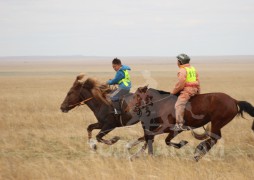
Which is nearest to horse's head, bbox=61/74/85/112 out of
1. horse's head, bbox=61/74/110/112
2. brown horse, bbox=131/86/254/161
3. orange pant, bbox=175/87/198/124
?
horse's head, bbox=61/74/110/112

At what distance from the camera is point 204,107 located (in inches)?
373

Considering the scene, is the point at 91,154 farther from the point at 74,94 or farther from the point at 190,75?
the point at 190,75

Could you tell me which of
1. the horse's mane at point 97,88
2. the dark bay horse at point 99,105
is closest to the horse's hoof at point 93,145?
the dark bay horse at point 99,105

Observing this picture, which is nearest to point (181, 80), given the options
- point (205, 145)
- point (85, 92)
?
point (205, 145)

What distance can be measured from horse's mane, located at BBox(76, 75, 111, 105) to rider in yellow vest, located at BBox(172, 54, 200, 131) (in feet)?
7.35

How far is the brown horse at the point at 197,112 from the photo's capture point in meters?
9.45

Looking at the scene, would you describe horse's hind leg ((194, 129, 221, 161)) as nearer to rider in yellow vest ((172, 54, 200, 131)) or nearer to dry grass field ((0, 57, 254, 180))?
dry grass field ((0, 57, 254, 180))

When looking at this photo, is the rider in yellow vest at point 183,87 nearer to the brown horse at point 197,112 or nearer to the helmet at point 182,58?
the helmet at point 182,58

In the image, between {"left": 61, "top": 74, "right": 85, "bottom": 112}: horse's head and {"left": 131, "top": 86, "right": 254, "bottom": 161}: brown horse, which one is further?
{"left": 61, "top": 74, "right": 85, "bottom": 112}: horse's head

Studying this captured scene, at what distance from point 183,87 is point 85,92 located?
3.04 m

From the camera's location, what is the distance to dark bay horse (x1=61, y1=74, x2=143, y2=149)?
10.8 m

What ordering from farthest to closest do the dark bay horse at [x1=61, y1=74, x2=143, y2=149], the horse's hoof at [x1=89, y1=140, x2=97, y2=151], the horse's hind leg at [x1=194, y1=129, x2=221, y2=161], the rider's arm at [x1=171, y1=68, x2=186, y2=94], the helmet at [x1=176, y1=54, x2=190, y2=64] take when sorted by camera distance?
the dark bay horse at [x1=61, y1=74, x2=143, y2=149], the horse's hoof at [x1=89, y1=140, x2=97, y2=151], the helmet at [x1=176, y1=54, x2=190, y2=64], the rider's arm at [x1=171, y1=68, x2=186, y2=94], the horse's hind leg at [x1=194, y1=129, x2=221, y2=161]

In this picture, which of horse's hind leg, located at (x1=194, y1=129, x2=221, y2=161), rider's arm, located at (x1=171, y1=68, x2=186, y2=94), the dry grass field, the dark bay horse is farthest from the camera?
the dark bay horse

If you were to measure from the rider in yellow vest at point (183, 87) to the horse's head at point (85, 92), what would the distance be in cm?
232
